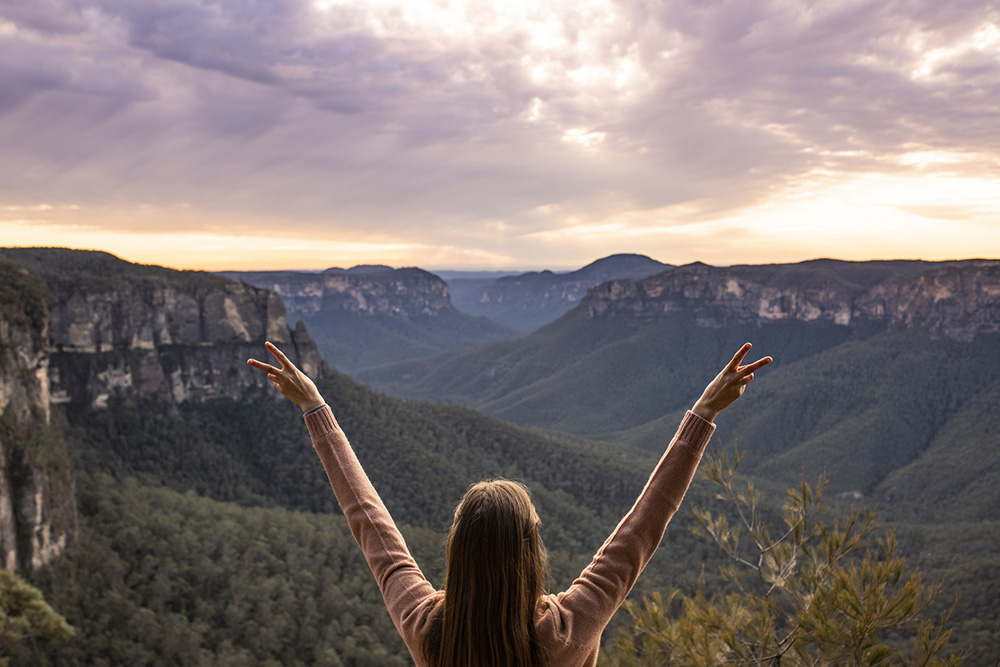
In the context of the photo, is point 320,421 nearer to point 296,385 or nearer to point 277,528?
point 296,385

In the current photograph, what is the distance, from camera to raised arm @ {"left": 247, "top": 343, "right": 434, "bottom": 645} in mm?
2420

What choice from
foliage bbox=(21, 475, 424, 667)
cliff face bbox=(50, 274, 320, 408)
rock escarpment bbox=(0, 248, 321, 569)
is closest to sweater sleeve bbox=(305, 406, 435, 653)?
foliage bbox=(21, 475, 424, 667)

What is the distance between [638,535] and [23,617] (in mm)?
17486

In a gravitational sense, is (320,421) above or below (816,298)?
above

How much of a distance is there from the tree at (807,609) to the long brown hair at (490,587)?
4701 mm

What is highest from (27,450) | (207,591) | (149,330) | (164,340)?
(149,330)

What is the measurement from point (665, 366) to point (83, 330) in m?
108

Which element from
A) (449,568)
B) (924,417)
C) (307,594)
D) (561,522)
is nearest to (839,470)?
(924,417)

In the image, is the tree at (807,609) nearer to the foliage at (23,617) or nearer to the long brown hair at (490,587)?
the long brown hair at (490,587)

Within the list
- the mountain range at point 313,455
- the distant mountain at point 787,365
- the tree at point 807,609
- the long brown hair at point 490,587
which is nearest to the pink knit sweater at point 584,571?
the long brown hair at point 490,587

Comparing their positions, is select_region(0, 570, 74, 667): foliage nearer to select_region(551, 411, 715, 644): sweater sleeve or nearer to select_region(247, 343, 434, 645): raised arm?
select_region(247, 343, 434, 645): raised arm

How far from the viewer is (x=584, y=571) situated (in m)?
2.40

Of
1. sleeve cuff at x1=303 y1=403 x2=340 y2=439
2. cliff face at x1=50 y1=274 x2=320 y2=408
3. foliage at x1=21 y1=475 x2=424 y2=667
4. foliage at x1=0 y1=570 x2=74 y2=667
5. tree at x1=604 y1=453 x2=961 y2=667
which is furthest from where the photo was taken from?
cliff face at x1=50 y1=274 x2=320 y2=408

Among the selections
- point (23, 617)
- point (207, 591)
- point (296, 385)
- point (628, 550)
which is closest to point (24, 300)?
point (207, 591)
